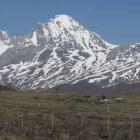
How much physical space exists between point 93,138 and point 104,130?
6965 mm

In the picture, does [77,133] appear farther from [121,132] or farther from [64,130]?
[121,132]

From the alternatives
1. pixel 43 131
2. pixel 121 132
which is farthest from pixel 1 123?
pixel 121 132

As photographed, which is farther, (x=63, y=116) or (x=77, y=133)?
(x=63, y=116)

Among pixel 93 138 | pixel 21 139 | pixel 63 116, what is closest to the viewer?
pixel 21 139

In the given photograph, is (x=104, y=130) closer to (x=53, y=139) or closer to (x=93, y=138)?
(x=93, y=138)

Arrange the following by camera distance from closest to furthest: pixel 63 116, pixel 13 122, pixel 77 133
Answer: pixel 77 133, pixel 13 122, pixel 63 116

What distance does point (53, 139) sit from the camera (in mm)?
39969

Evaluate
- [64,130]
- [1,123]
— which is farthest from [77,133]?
[1,123]

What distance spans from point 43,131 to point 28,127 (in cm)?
360

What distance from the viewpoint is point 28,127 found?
47.5 meters

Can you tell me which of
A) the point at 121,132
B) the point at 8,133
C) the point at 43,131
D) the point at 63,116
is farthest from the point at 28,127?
the point at 63,116

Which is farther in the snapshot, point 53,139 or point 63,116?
point 63,116

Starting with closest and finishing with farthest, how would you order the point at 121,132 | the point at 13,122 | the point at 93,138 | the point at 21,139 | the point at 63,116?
the point at 21,139, the point at 93,138, the point at 121,132, the point at 13,122, the point at 63,116

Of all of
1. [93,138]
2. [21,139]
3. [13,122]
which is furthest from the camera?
[13,122]
